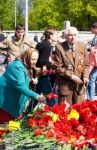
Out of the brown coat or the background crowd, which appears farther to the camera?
the brown coat

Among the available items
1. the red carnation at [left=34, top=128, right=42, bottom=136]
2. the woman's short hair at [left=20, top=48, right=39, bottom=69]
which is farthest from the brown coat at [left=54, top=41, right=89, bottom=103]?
the red carnation at [left=34, top=128, right=42, bottom=136]

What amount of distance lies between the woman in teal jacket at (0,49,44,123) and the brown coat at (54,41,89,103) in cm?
135

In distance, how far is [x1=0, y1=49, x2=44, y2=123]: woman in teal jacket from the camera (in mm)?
6145

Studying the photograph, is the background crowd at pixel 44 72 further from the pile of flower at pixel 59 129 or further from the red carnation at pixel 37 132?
the red carnation at pixel 37 132

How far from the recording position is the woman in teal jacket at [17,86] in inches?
242

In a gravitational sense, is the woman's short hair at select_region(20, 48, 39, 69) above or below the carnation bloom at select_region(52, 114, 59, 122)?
above

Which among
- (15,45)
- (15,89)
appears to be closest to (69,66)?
(15,89)

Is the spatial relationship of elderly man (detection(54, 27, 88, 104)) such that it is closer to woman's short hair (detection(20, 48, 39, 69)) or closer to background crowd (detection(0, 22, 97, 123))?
background crowd (detection(0, 22, 97, 123))

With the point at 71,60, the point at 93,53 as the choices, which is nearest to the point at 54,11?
the point at 93,53

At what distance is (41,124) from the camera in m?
5.14

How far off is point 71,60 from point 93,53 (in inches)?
143

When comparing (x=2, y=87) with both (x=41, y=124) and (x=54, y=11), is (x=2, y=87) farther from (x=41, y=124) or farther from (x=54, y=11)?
(x=54, y=11)

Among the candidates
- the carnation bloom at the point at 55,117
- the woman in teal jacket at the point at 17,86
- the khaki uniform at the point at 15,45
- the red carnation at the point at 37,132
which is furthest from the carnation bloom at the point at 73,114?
the khaki uniform at the point at 15,45

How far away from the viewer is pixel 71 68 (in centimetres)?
783
